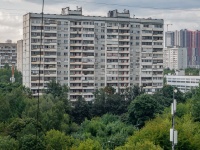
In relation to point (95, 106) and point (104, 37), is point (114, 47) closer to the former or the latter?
point (104, 37)

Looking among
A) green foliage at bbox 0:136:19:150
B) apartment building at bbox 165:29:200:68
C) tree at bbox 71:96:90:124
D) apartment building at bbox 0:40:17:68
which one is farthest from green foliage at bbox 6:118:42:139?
apartment building at bbox 165:29:200:68

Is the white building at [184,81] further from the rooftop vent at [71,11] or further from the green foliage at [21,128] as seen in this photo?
the green foliage at [21,128]

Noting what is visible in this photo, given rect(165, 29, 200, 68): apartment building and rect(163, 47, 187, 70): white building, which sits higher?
rect(165, 29, 200, 68): apartment building

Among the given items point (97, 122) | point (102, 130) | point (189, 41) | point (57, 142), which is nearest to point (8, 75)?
point (97, 122)

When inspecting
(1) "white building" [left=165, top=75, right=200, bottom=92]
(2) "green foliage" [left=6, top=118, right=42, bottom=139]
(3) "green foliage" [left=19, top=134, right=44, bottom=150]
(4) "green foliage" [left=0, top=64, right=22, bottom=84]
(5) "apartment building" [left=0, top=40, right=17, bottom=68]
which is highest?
(5) "apartment building" [left=0, top=40, right=17, bottom=68]

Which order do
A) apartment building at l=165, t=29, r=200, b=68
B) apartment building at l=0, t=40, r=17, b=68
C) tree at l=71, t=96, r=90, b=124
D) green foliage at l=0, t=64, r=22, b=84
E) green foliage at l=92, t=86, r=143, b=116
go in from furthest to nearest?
apartment building at l=165, t=29, r=200, b=68 → apartment building at l=0, t=40, r=17, b=68 → green foliage at l=0, t=64, r=22, b=84 → green foliage at l=92, t=86, r=143, b=116 → tree at l=71, t=96, r=90, b=124

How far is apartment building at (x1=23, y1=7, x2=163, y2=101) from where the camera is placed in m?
28.2

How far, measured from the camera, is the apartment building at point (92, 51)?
92.6 ft

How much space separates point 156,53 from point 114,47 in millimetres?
3237

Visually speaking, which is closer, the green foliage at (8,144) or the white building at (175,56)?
the green foliage at (8,144)

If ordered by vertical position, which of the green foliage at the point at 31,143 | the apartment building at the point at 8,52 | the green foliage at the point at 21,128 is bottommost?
the green foliage at the point at 31,143

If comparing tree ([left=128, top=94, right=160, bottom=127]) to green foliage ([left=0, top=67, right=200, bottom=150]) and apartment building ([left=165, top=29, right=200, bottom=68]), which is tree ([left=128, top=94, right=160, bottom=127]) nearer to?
green foliage ([left=0, top=67, right=200, bottom=150])

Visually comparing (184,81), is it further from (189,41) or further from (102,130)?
(189,41)

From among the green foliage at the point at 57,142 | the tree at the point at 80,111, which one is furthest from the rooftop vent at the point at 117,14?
the green foliage at the point at 57,142
